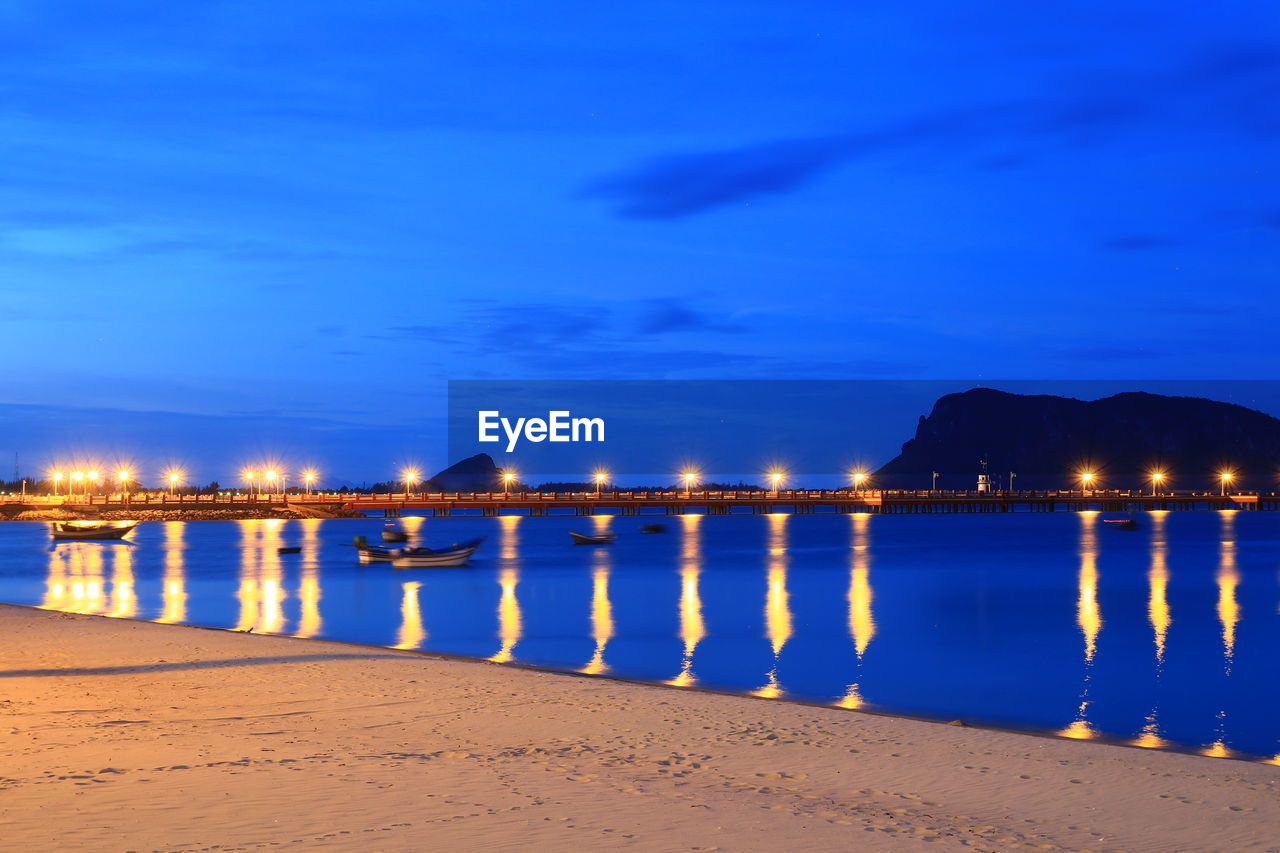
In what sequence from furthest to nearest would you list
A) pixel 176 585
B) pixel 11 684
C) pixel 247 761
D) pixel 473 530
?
pixel 473 530 → pixel 176 585 → pixel 11 684 → pixel 247 761

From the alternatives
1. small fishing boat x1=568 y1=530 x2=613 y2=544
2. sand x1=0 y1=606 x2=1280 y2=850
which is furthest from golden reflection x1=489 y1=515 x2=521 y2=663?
sand x1=0 y1=606 x2=1280 y2=850

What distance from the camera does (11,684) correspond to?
577 inches

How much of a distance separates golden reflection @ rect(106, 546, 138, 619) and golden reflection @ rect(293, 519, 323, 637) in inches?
201

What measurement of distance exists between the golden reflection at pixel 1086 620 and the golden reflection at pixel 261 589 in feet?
62.4

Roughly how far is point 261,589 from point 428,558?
35.7 feet

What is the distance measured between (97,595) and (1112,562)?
5283 centimetres

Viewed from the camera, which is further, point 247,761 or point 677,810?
point 247,761

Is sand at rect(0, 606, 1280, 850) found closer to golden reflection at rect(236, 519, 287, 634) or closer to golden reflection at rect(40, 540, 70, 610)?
golden reflection at rect(236, 519, 287, 634)

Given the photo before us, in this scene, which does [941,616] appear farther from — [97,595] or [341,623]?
[97,595]

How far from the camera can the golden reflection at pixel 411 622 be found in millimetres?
27553

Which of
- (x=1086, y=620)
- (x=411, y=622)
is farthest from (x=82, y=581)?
(x=1086, y=620)

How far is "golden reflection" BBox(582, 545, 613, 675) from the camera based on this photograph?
911 inches

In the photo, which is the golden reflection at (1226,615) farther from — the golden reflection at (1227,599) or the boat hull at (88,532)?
the boat hull at (88,532)

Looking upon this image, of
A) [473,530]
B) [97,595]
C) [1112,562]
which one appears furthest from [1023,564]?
[473,530]
